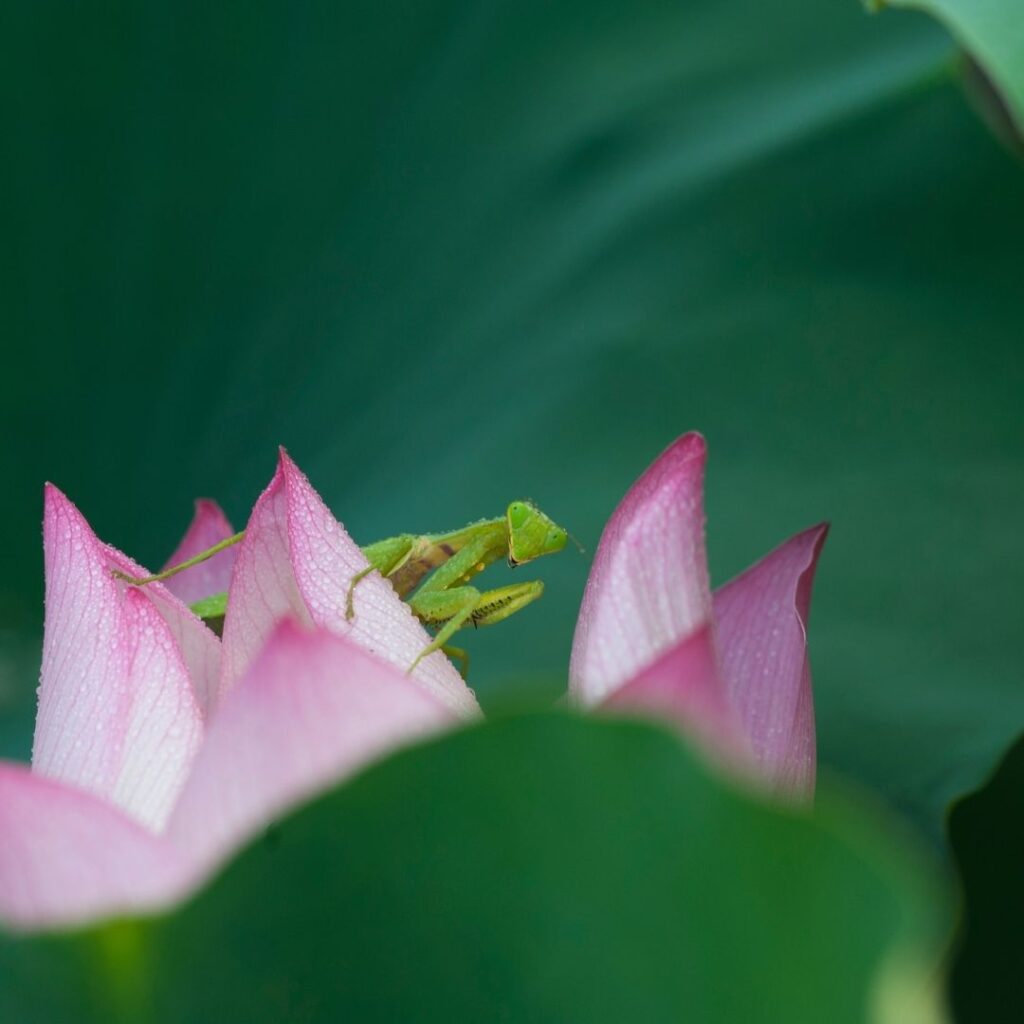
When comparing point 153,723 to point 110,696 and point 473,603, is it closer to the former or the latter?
point 110,696

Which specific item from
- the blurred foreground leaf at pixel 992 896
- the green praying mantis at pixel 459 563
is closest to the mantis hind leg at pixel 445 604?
the green praying mantis at pixel 459 563

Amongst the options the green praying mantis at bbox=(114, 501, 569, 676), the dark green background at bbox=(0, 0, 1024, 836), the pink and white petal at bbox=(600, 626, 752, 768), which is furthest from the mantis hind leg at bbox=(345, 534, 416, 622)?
the pink and white petal at bbox=(600, 626, 752, 768)

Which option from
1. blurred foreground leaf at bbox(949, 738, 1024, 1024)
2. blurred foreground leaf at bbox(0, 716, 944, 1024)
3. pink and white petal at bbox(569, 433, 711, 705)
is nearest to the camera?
blurred foreground leaf at bbox(0, 716, 944, 1024)

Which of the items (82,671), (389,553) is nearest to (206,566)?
(389,553)

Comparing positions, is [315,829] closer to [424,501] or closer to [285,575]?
[285,575]

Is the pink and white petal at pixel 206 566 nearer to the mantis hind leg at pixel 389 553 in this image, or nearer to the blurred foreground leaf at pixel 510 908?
the mantis hind leg at pixel 389 553

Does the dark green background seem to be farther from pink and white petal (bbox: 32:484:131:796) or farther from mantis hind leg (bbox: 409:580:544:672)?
pink and white petal (bbox: 32:484:131:796)
